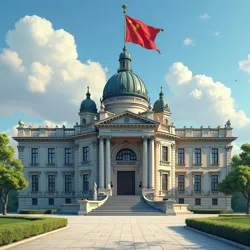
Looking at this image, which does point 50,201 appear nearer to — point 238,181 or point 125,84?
point 125,84

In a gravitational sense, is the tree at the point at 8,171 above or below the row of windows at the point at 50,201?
above

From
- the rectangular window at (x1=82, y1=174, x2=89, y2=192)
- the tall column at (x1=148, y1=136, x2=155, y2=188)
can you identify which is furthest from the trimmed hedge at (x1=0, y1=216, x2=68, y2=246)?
the rectangular window at (x1=82, y1=174, x2=89, y2=192)

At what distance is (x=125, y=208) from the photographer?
137 feet

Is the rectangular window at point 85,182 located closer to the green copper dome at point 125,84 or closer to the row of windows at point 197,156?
the green copper dome at point 125,84

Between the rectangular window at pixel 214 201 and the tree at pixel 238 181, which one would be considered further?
the rectangular window at pixel 214 201

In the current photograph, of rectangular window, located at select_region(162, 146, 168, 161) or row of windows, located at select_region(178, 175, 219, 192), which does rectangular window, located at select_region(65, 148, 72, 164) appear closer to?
rectangular window, located at select_region(162, 146, 168, 161)

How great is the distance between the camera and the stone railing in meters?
56.5

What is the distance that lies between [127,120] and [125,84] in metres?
10.8

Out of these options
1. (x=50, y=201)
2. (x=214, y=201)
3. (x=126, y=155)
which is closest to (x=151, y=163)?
(x=126, y=155)

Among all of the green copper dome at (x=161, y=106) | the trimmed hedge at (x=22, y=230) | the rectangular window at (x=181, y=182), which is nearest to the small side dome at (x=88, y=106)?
the green copper dome at (x=161, y=106)

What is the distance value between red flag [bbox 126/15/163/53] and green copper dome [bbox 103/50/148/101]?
20.6 metres

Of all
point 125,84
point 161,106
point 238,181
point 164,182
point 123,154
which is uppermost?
point 125,84

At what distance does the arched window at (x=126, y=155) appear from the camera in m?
52.7

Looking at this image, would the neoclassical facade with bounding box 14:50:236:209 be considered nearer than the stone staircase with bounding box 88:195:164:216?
No
